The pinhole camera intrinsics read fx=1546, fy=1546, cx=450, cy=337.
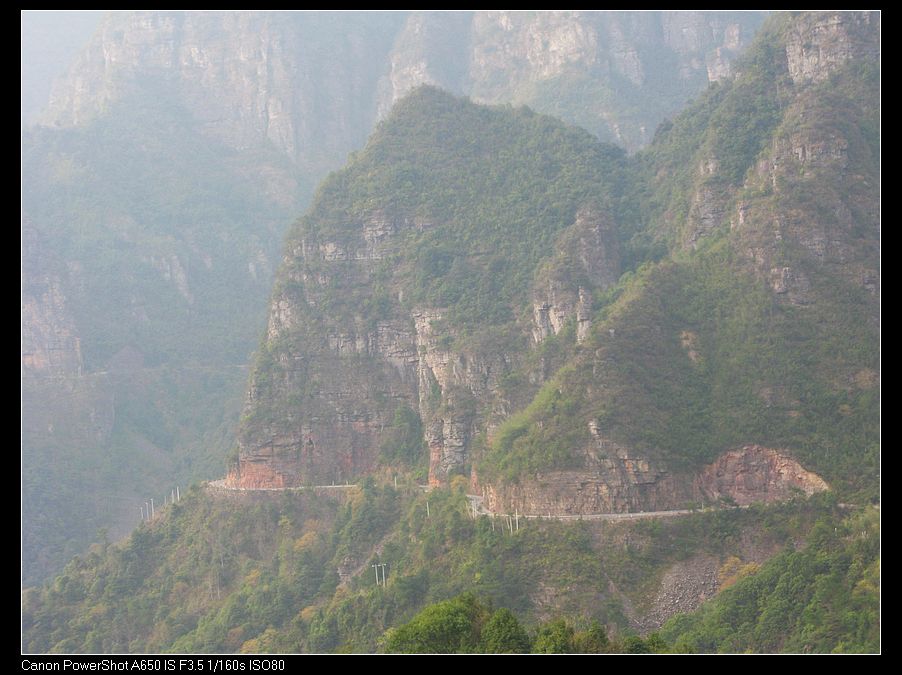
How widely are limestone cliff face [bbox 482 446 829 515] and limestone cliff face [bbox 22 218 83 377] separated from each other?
7855cm

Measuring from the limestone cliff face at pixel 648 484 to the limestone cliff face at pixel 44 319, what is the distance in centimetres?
7855

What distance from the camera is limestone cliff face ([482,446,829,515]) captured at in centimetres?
7562

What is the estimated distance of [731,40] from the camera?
15888 cm

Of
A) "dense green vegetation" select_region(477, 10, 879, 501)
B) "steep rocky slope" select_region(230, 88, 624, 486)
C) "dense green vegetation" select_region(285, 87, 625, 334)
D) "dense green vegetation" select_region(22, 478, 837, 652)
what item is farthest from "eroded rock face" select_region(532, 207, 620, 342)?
"dense green vegetation" select_region(22, 478, 837, 652)

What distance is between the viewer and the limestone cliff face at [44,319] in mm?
143750

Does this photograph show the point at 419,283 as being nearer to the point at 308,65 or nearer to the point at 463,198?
the point at 463,198

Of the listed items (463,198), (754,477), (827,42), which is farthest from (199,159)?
(754,477)

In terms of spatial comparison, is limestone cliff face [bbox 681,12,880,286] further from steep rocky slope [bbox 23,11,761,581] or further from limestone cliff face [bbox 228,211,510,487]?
steep rocky slope [bbox 23,11,761,581]

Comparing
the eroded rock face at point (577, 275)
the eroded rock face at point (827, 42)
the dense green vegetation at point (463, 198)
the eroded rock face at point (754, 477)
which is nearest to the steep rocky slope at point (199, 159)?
the dense green vegetation at point (463, 198)

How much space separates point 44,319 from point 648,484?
8511 cm

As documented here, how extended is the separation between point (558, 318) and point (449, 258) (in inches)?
568

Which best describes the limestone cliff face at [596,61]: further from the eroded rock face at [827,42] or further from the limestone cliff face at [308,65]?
the eroded rock face at [827,42]
